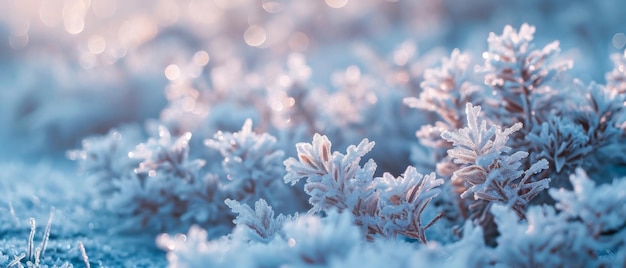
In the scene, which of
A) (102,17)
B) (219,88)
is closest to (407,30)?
(219,88)

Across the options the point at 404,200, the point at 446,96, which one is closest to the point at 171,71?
the point at 446,96

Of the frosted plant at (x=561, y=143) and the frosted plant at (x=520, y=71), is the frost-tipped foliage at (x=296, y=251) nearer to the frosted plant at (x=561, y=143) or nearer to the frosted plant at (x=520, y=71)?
the frosted plant at (x=561, y=143)

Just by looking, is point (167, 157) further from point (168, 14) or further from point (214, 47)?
point (168, 14)

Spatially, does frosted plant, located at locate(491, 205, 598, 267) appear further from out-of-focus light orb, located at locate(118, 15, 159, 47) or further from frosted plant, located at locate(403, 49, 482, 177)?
out-of-focus light orb, located at locate(118, 15, 159, 47)

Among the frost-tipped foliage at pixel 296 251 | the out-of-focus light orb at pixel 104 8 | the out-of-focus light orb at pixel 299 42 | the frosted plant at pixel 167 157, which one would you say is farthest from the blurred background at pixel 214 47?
the frost-tipped foliage at pixel 296 251

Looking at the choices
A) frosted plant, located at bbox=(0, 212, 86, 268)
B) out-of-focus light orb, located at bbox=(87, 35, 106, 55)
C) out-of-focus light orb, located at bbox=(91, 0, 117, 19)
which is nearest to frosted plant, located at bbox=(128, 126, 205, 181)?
frosted plant, located at bbox=(0, 212, 86, 268)

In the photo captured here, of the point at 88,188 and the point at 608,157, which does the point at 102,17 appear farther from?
the point at 608,157
